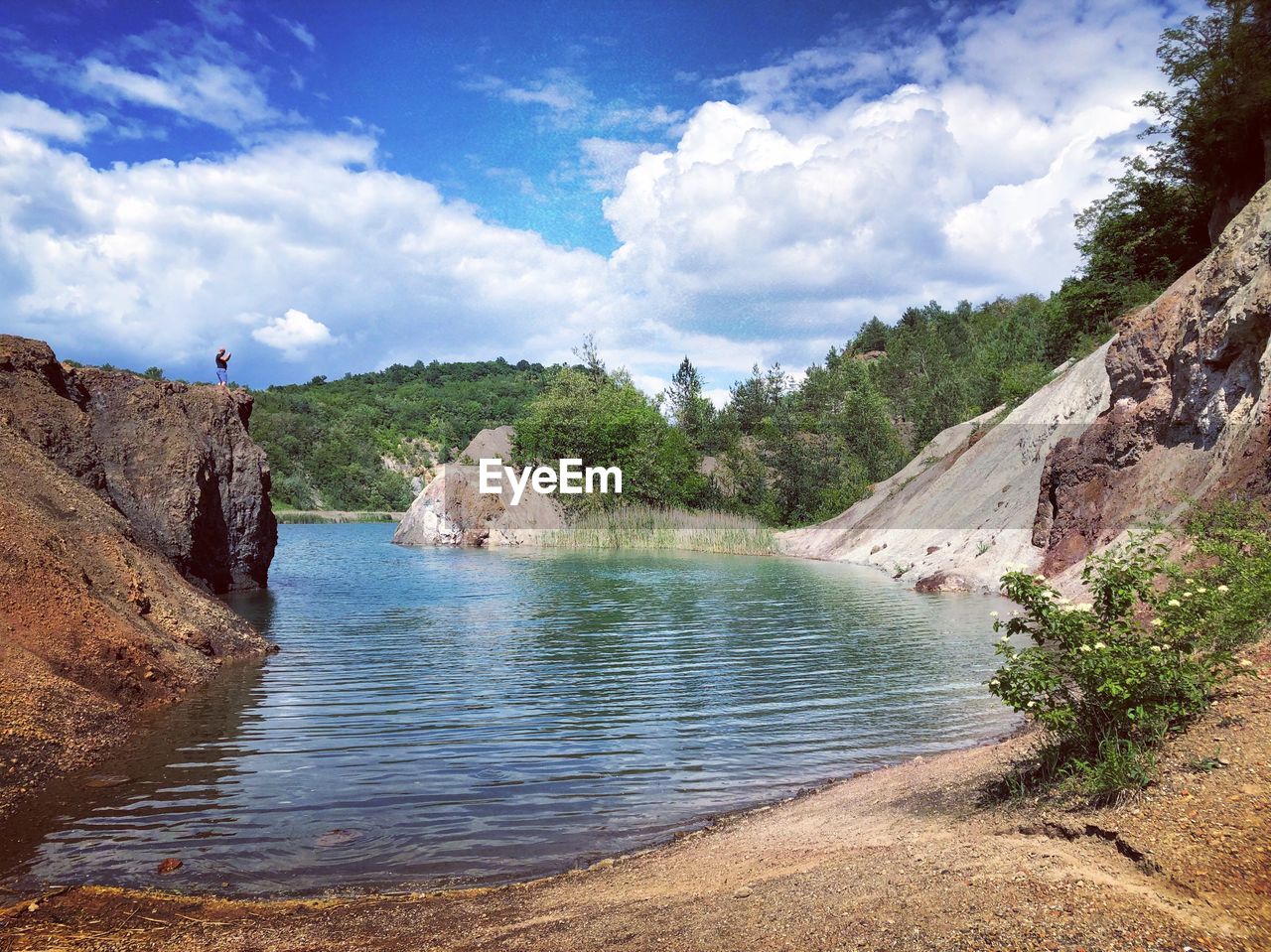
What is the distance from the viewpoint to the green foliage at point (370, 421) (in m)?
118

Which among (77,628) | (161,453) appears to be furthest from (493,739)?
(161,453)

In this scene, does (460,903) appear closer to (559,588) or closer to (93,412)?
(93,412)

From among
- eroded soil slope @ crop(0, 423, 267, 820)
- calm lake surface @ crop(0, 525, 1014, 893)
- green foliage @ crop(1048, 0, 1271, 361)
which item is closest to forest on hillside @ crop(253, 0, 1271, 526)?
green foliage @ crop(1048, 0, 1271, 361)

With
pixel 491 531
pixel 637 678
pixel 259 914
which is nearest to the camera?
pixel 259 914

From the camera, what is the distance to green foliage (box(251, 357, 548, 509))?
389ft

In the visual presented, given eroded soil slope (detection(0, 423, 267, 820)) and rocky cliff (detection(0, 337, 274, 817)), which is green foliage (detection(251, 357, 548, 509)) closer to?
rocky cliff (detection(0, 337, 274, 817))

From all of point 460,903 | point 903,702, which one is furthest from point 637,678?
point 460,903

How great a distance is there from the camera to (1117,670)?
5.63m

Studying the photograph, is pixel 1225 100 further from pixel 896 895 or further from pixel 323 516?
pixel 323 516

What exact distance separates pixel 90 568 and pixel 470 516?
43801mm

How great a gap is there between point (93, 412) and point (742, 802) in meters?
19.8

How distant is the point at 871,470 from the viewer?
59.4m

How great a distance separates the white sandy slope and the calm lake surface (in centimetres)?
759

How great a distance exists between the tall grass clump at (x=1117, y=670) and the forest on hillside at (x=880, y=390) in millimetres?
26194
